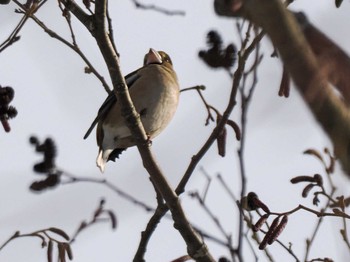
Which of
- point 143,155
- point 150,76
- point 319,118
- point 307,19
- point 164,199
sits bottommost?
point 319,118

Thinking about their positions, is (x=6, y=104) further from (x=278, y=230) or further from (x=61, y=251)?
(x=278, y=230)

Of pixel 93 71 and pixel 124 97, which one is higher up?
pixel 93 71

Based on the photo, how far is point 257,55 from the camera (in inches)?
95.3

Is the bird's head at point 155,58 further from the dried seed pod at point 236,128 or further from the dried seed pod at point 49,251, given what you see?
the dried seed pod at point 49,251

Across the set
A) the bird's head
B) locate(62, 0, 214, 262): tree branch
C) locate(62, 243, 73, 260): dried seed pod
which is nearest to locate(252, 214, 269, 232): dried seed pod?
locate(62, 0, 214, 262): tree branch

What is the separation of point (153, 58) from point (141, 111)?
0.89 meters

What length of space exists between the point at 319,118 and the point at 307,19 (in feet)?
0.73

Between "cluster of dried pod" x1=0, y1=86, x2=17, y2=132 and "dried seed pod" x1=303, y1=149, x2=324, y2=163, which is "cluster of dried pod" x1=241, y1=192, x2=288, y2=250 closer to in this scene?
"dried seed pod" x1=303, y1=149, x2=324, y2=163

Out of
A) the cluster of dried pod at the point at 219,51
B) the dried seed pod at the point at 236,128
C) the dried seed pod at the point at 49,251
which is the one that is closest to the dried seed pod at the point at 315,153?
the dried seed pod at the point at 236,128

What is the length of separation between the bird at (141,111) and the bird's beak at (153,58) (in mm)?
237

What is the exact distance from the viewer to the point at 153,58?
4922 mm

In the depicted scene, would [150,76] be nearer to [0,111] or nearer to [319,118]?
[0,111]

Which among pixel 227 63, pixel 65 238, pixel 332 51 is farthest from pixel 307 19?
pixel 65 238

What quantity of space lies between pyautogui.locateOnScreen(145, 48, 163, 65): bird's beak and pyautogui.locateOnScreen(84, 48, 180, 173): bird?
237 millimetres
